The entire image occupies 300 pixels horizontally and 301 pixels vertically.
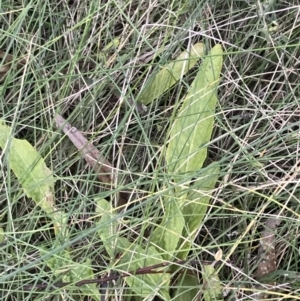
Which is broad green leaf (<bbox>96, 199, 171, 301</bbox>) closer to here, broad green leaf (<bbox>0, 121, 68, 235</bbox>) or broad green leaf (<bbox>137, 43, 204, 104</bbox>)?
broad green leaf (<bbox>0, 121, 68, 235</bbox>)

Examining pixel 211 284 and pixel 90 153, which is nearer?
pixel 211 284

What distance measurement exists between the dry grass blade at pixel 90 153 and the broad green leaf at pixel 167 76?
0.13 meters

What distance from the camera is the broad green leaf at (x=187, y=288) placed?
2.78 feet

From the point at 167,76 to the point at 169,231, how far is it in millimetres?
290

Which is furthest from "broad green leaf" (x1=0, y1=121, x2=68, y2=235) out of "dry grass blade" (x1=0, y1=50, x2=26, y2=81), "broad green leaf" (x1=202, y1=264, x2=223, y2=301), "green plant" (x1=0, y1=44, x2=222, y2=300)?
"broad green leaf" (x1=202, y1=264, x2=223, y2=301)

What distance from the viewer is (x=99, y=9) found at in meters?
0.95

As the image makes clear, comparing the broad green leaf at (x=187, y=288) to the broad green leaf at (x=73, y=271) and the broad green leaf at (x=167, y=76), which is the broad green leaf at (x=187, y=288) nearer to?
the broad green leaf at (x=73, y=271)

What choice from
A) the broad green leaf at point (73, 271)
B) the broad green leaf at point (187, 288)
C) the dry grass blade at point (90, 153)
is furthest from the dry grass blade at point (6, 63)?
the broad green leaf at point (187, 288)

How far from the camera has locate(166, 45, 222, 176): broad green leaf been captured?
A: 89 cm

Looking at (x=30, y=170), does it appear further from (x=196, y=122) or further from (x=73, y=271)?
(x=196, y=122)

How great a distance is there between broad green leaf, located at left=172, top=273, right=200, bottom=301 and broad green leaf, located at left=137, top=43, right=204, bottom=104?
1.06ft

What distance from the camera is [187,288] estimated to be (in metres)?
0.85

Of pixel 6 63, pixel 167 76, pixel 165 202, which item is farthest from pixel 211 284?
pixel 6 63

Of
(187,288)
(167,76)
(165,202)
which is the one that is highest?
(167,76)
